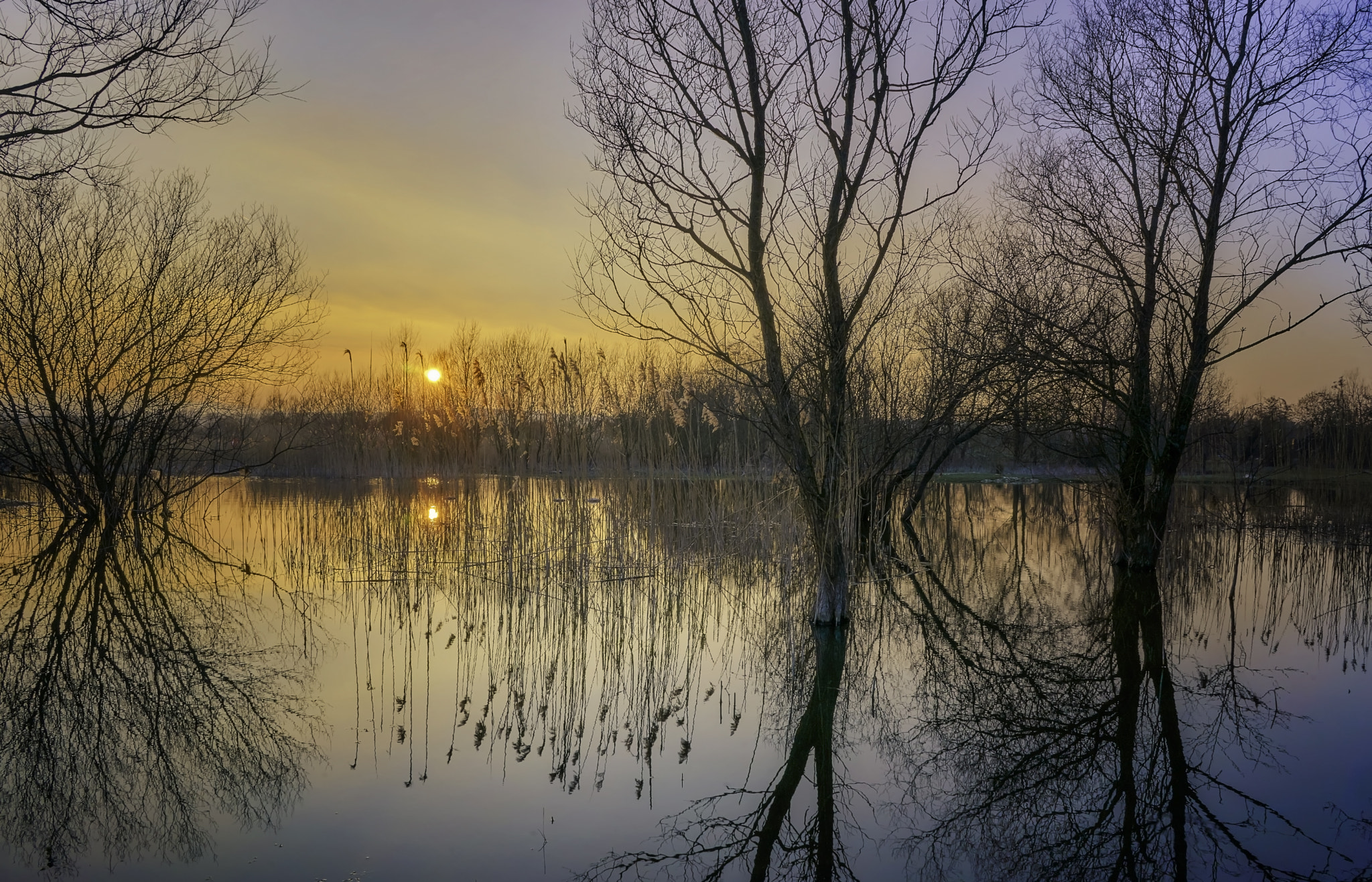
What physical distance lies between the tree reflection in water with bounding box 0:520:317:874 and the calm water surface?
18mm

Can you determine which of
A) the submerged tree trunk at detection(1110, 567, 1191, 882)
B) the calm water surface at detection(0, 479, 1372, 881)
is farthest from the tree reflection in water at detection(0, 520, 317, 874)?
the submerged tree trunk at detection(1110, 567, 1191, 882)

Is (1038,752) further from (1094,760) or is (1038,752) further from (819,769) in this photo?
(819,769)

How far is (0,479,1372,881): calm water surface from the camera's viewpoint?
2588 mm

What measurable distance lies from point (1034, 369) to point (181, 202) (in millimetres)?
9757

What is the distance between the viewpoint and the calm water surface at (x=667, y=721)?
2588mm

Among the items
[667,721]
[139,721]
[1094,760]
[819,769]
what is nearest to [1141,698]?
[1094,760]

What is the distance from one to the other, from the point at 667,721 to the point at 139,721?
2220 millimetres

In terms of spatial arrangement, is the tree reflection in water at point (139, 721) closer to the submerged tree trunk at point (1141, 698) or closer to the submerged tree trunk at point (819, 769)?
the submerged tree trunk at point (819, 769)

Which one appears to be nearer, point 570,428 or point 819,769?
point 819,769

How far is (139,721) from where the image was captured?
3543 millimetres

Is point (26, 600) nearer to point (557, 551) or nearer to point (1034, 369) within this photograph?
point (557, 551)

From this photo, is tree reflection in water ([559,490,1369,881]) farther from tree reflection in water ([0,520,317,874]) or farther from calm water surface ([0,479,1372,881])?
tree reflection in water ([0,520,317,874])

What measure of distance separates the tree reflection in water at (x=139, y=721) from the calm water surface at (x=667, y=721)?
18 millimetres

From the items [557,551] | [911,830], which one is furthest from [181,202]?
[911,830]
